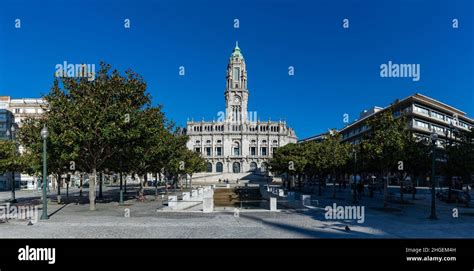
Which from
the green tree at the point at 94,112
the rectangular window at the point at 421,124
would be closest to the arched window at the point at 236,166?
the rectangular window at the point at 421,124

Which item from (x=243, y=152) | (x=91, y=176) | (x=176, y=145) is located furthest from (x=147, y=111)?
(x=243, y=152)

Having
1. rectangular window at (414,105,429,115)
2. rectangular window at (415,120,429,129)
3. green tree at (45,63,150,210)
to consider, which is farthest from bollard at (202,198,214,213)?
rectangular window at (414,105,429,115)

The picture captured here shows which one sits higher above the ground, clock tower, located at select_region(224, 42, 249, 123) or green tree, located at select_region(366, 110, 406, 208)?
clock tower, located at select_region(224, 42, 249, 123)

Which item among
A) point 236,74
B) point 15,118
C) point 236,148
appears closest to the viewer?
point 15,118

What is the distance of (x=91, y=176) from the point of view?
2906 centimetres

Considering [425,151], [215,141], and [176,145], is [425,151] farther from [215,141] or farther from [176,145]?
[215,141]

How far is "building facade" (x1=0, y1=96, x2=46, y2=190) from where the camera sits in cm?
8319

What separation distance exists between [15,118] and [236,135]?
94.3 metres

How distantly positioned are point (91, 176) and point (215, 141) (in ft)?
468

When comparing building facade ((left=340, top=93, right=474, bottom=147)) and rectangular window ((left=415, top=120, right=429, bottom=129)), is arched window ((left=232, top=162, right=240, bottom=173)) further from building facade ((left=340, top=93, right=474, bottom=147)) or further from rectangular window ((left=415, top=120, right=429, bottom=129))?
rectangular window ((left=415, top=120, right=429, bottom=129))

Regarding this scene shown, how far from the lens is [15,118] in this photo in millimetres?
96375

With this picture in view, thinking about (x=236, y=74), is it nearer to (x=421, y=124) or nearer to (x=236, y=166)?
(x=236, y=166)

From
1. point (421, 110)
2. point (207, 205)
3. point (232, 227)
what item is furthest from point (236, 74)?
point (232, 227)

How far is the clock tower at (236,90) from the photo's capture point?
176375 mm
